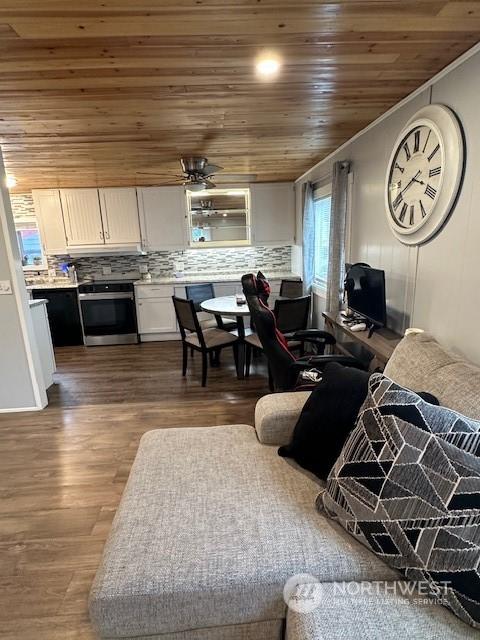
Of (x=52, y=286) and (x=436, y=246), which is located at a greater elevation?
(x=436, y=246)


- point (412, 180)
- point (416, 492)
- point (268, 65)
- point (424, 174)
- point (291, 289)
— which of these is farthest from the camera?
point (291, 289)

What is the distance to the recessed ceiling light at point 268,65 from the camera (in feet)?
5.51

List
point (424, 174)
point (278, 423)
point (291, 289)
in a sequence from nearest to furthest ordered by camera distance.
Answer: point (278, 423) → point (424, 174) → point (291, 289)

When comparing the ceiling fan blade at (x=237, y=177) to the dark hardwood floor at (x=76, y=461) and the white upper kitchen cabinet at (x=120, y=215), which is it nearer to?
the white upper kitchen cabinet at (x=120, y=215)

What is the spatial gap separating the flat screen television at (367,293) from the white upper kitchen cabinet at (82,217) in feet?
12.5

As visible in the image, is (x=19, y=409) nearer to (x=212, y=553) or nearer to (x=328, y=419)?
(x=212, y=553)

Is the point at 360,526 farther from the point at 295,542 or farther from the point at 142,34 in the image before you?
the point at 142,34

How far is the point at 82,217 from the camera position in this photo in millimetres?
4992

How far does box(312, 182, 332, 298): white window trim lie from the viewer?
394cm

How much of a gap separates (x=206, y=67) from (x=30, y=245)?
4.76m

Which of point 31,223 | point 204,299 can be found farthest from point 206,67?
point 31,223

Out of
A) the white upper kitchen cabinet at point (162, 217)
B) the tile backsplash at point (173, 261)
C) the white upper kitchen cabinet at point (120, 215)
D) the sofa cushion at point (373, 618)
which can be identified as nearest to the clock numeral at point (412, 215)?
the sofa cushion at point (373, 618)

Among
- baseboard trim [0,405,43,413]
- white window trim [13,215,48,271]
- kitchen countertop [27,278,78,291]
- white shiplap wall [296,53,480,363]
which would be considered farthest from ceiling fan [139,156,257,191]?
white window trim [13,215,48,271]

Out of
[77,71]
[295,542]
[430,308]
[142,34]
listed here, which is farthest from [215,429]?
[77,71]
